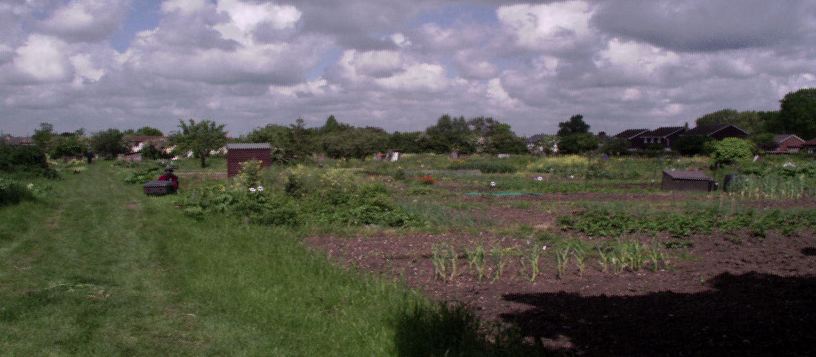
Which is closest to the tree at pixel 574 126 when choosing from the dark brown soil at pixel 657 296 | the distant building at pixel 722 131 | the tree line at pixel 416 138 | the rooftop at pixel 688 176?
the tree line at pixel 416 138

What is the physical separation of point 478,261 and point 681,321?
3.50 m

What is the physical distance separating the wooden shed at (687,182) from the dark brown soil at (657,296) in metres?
13.9

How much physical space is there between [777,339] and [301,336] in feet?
13.0

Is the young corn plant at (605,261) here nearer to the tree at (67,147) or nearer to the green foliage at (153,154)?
the green foliage at (153,154)

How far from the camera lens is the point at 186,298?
8.18 meters

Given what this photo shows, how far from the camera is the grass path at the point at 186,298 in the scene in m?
6.36

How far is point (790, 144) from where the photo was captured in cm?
9000

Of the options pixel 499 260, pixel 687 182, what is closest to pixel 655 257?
pixel 499 260

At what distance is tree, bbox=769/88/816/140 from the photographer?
10312 cm

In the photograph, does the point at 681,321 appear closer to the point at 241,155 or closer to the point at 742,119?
the point at 241,155

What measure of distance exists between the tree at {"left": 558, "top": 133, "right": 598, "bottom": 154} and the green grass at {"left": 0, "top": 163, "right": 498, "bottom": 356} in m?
66.1

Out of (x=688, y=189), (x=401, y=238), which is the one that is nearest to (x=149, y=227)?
(x=401, y=238)

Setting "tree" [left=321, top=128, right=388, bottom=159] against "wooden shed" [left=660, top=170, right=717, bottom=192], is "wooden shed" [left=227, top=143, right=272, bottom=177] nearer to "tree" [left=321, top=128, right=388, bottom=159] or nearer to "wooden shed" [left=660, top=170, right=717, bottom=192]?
"wooden shed" [left=660, top=170, right=717, bottom=192]

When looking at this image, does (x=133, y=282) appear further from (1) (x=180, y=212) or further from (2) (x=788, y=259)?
(2) (x=788, y=259)
